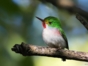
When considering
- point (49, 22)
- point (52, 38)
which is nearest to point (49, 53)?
point (52, 38)

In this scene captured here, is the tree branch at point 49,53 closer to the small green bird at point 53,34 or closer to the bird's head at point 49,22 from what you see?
the small green bird at point 53,34

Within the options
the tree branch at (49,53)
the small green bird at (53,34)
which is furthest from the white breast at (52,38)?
the tree branch at (49,53)

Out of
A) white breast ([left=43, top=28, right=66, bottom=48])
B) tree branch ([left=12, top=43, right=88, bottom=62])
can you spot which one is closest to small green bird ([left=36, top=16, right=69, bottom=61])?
white breast ([left=43, top=28, right=66, bottom=48])

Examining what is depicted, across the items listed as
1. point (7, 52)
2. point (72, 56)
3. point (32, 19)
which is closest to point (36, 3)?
point (32, 19)

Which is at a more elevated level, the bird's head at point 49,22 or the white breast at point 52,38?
the bird's head at point 49,22

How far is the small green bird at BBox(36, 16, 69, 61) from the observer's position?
2127 mm

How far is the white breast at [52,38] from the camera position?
6.96ft

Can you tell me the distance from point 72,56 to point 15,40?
147 centimetres

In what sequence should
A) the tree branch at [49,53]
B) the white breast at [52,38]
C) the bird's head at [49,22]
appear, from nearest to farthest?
the tree branch at [49,53] < the white breast at [52,38] < the bird's head at [49,22]

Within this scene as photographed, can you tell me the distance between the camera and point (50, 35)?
2.15m

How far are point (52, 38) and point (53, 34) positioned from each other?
5 cm

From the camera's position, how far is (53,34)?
2180 mm

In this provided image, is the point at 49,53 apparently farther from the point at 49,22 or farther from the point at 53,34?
the point at 49,22

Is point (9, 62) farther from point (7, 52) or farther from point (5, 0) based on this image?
point (5, 0)
